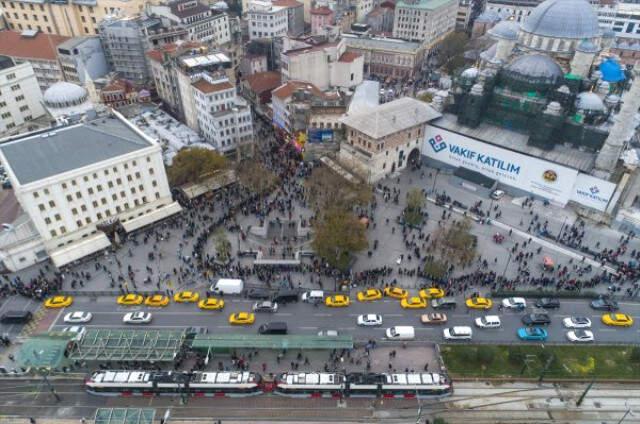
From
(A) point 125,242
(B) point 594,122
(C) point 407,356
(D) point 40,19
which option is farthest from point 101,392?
(D) point 40,19

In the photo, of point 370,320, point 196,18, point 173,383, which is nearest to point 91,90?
point 196,18

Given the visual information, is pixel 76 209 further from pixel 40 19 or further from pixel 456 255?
pixel 40 19

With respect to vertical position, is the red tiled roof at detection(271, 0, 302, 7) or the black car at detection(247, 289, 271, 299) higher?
the red tiled roof at detection(271, 0, 302, 7)

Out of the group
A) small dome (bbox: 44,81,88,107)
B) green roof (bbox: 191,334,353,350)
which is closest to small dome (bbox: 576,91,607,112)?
green roof (bbox: 191,334,353,350)

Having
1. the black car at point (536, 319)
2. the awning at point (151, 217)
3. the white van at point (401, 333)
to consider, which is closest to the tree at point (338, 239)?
the white van at point (401, 333)

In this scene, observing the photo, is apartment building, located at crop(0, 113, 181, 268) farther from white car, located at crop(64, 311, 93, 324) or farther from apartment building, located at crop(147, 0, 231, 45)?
apartment building, located at crop(147, 0, 231, 45)

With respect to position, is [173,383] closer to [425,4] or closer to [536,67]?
[536,67]

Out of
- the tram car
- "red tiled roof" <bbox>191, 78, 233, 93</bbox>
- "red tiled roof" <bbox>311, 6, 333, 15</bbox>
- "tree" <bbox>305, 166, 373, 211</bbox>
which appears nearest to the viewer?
the tram car
